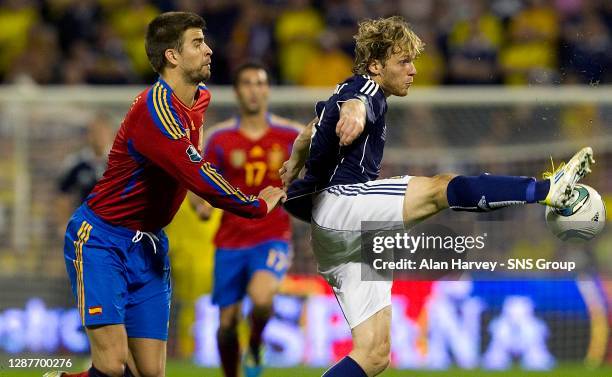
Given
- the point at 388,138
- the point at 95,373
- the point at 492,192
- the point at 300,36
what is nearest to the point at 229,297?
the point at 95,373

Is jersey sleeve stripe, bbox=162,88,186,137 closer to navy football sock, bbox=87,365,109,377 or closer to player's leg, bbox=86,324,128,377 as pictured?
player's leg, bbox=86,324,128,377

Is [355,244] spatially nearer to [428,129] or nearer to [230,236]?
[230,236]

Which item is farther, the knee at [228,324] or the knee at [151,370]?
the knee at [228,324]

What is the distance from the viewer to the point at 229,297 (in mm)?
8805

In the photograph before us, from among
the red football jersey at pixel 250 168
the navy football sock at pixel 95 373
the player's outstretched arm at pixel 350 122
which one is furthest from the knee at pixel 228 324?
the player's outstretched arm at pixel 350 122

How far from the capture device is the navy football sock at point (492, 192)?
572cm

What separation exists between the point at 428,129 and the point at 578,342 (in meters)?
2.57

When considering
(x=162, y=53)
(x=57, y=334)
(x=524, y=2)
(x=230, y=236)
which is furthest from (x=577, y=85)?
(x=162, y=53)

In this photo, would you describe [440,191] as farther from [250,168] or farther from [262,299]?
[250,168]

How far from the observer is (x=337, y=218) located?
613 cm

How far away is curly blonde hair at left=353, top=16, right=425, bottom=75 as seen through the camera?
6.31 meters

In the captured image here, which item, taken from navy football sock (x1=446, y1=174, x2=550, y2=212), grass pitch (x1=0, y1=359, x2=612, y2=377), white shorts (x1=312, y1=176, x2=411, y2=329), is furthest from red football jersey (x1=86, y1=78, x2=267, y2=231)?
grass pitch (x1=0, y1=359, x2=612, y2=377)

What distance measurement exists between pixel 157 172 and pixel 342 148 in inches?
39.1

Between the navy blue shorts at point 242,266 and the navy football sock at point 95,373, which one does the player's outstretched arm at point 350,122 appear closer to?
the navy football sock at point 95,373
